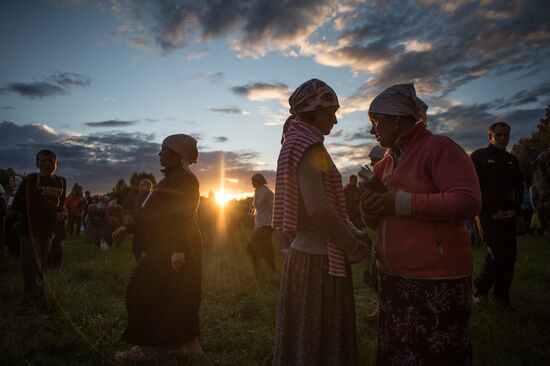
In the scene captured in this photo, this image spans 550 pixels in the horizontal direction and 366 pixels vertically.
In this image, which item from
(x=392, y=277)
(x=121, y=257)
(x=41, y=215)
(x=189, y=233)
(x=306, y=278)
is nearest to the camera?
(x=392, y=277)

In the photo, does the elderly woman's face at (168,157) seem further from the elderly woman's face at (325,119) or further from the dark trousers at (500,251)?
the dark trousers at (500,251)

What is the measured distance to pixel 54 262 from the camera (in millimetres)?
10328

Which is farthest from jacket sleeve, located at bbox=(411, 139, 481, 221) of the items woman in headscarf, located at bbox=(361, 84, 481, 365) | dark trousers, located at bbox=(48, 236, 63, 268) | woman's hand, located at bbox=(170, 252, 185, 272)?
dark trousers, located at bbox=(48, 236, 63, 268)

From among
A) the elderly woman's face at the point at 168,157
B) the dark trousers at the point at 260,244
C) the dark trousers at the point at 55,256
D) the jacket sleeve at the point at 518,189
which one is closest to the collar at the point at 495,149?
the jacket sleeve at the point at 518,189

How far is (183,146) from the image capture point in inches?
168

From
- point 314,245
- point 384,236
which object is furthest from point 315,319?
point 384,236

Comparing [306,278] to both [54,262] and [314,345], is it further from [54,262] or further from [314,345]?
[54,262]

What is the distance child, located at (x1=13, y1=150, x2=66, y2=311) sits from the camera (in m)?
5.55

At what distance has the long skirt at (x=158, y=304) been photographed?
160 inches

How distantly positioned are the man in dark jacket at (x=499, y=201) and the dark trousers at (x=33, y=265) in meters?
6.35

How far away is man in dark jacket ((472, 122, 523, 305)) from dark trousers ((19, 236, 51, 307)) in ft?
20.8

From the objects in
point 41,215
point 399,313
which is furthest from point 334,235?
point 41,215

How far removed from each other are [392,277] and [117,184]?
10288 centimetres

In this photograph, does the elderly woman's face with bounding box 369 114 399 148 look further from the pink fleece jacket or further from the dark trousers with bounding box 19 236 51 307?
the dark trousers with bounding box 19 236 51 307
